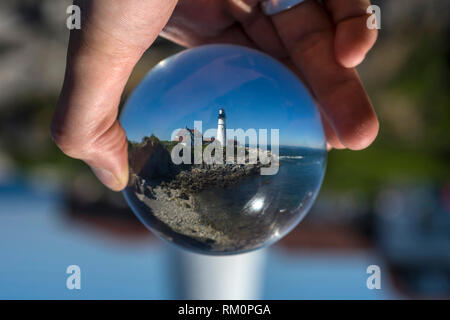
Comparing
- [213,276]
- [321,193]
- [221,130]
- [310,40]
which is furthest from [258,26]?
[321,193]

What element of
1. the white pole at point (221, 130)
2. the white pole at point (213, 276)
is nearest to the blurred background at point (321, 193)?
the white pole at point (213, 276)

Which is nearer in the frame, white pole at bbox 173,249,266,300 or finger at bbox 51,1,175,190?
finger at bbox 51,1,175,190

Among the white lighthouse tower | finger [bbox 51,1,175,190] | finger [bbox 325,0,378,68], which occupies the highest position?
finger [bbox 325,0,378,68]

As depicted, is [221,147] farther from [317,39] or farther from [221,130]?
[317,39]

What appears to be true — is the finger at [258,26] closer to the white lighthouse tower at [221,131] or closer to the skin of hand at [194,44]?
the skin of hand at [194,44]

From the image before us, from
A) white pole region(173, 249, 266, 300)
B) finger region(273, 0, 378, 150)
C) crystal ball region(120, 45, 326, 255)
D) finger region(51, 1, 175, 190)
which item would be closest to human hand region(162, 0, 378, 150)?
finger region(273, 0, 378, 150)

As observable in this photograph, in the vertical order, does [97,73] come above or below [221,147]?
above

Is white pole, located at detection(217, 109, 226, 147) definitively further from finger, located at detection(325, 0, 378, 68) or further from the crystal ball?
finger, located at detection(325, 0, 378, 68)

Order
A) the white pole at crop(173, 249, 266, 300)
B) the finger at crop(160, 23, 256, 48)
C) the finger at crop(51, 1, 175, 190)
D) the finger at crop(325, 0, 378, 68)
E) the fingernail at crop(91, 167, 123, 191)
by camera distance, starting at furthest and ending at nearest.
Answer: the white pole at crop(173, 249, 266, 300), the finger at crop(160, 23, 256, 48), the finger at crop(325, 0, 378, 68), the fingernail at crop(91, 167, 123, 191), the finger at crop(51, 1, 175, 190)
